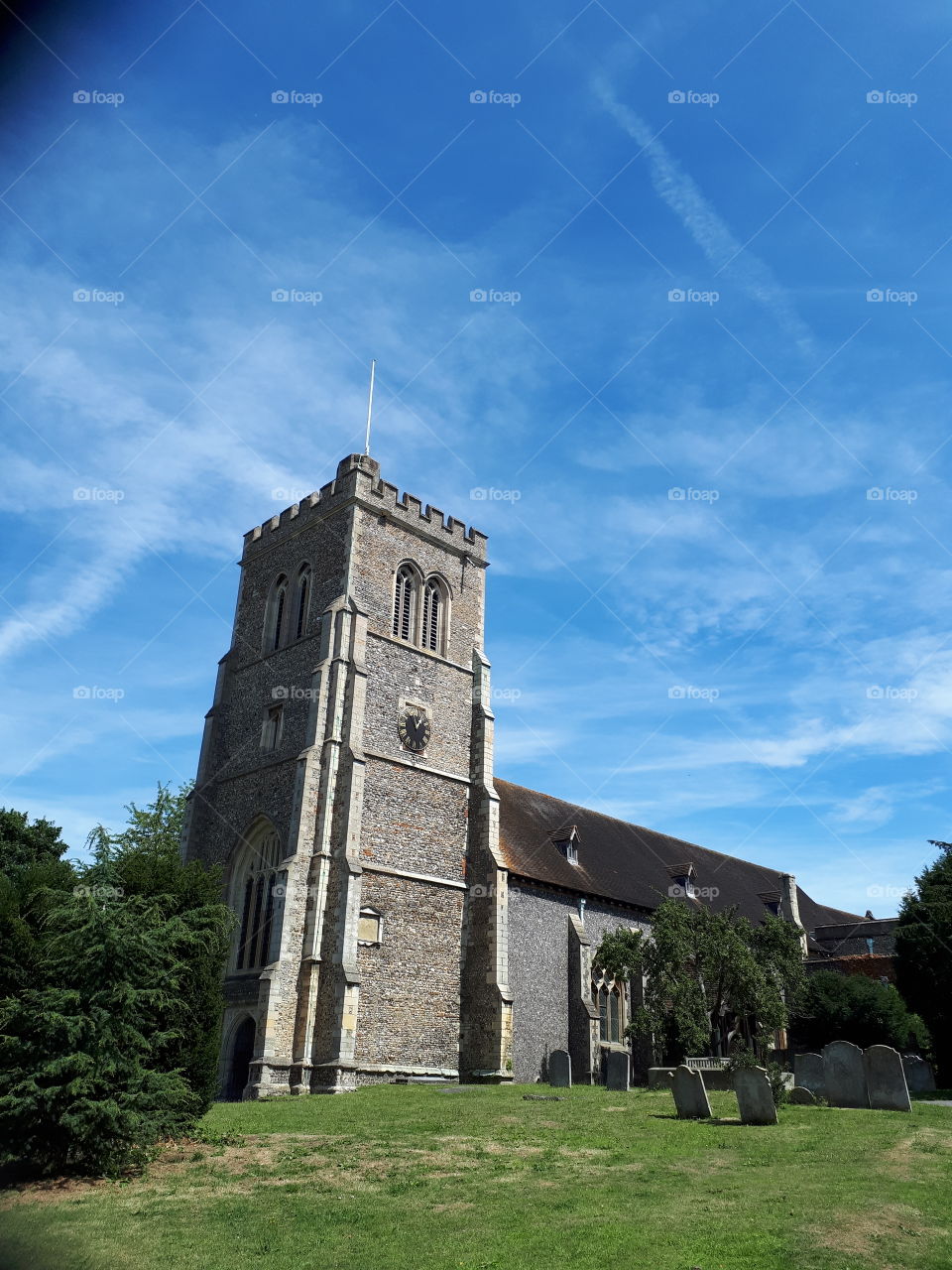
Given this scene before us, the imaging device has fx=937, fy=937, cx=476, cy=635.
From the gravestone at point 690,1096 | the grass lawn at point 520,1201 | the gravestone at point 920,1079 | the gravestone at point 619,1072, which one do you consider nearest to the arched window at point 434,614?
the gravestone at point 619,1072

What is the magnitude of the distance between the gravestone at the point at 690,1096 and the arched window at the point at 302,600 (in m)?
17.1

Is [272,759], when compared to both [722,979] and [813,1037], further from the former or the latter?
[813,1037]

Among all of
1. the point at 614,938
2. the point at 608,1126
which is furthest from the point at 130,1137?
the point at 614,938

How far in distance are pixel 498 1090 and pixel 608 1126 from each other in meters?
7.33

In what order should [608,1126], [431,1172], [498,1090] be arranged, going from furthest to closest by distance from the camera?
[498,1090] < [608,1126] < [431,1172]

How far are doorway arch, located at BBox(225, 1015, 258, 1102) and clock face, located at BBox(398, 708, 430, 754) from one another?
8.33 m

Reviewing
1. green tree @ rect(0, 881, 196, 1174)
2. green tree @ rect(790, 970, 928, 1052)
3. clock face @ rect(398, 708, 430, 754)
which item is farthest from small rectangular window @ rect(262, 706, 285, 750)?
green tree @ rect(790, 970, 928, 1052)

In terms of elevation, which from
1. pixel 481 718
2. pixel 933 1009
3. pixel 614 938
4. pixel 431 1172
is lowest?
pixel 431 1172

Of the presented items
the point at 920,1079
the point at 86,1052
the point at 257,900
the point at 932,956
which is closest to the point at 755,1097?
the point at 920,1079

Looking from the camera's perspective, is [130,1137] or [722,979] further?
[722,979]

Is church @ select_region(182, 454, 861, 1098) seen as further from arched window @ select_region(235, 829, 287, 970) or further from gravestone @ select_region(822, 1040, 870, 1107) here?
A: gravestone @ select_region(822, 1040, 870, 1107)

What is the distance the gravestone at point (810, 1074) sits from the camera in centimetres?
1780

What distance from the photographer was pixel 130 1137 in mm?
11492

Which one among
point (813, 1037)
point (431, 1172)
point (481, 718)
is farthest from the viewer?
point (813, 1037)
